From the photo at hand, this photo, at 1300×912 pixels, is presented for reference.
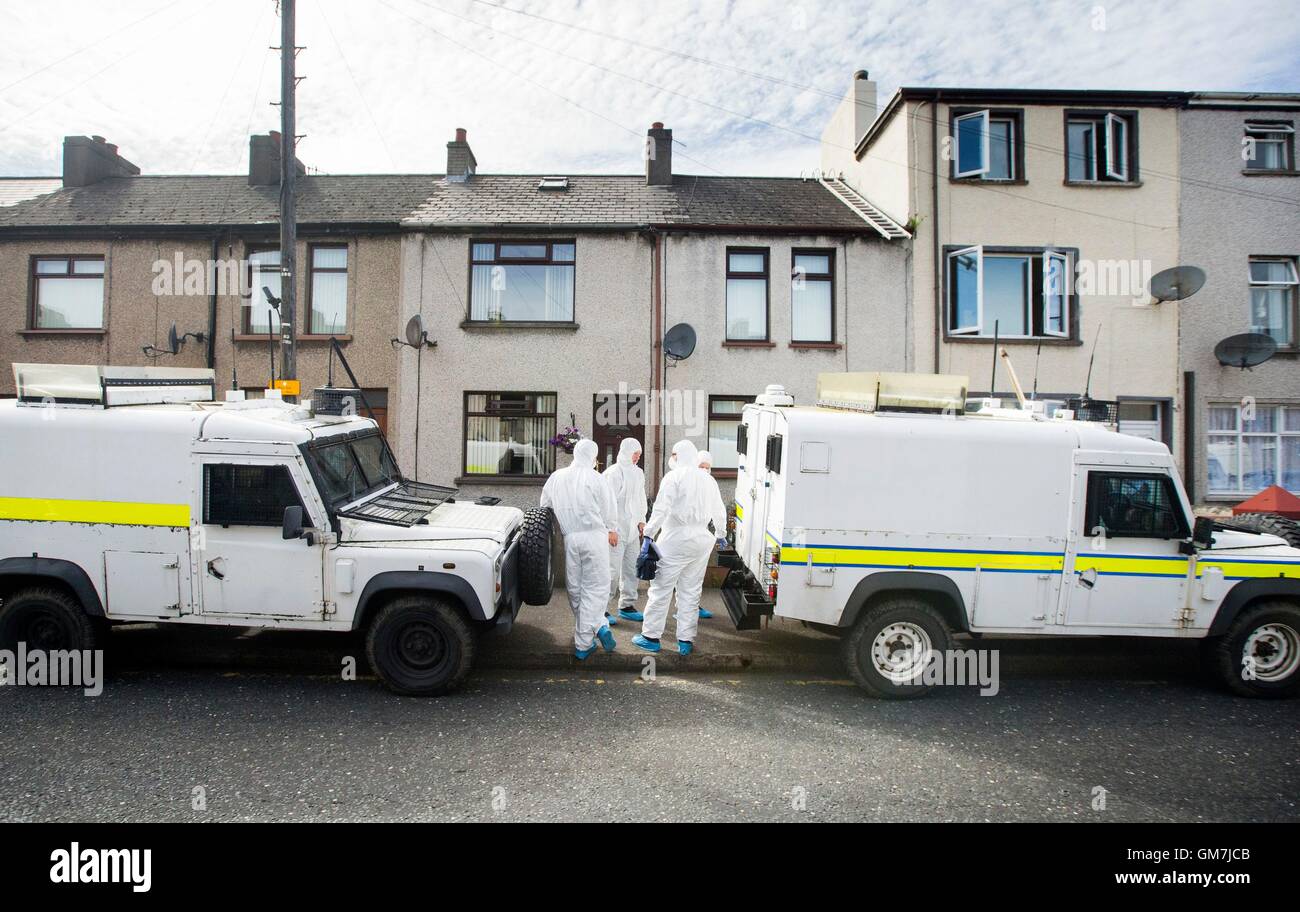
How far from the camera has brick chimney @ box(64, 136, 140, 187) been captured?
46.4ft

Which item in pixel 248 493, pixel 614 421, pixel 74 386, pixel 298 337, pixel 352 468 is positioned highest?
pixel 298 337

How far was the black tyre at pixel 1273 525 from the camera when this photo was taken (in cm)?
650

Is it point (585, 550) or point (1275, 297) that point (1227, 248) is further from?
point (585, 550)

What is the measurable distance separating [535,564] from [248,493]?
2.37 meters

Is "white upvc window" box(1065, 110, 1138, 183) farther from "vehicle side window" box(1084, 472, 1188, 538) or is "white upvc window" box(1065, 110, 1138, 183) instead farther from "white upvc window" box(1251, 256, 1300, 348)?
"vehicle side window" box(1084, 472, 1188, 538)

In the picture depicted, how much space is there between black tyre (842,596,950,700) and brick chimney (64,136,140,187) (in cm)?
1712

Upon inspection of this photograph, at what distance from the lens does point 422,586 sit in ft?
18.1

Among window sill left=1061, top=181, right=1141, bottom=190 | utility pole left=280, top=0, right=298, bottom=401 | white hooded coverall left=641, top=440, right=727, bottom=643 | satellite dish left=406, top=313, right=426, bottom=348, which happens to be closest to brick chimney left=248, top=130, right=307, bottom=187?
satellite dish left=406, top=313, right=426, bottom=348

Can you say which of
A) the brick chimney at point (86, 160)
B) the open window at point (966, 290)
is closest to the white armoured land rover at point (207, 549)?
the open window at point (966, 290)

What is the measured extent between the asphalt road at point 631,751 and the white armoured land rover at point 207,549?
642 mm

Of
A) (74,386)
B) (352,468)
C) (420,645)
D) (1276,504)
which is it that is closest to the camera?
(420,645)

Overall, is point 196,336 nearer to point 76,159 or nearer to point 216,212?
point 216,212

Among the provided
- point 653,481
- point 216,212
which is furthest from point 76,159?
point 653,481

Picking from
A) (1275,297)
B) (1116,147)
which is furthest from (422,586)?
(1275,297)
